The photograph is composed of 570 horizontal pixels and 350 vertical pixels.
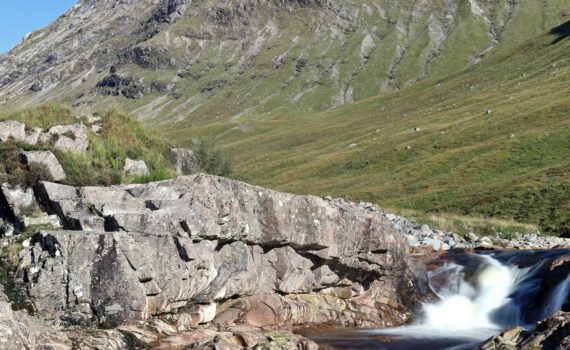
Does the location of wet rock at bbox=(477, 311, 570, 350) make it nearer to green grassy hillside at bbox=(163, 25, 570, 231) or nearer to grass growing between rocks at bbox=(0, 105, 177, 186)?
grass growing between rocks at bbox=(0, 105, 177, 186)

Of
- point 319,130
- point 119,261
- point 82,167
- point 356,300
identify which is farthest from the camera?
point 319,130

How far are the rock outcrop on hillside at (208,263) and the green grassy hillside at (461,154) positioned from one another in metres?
32.2

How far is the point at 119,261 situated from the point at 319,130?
519 ft

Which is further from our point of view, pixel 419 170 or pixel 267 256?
pixel 419 170

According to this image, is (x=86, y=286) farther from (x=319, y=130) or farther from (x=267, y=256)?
(x=319, y=130)

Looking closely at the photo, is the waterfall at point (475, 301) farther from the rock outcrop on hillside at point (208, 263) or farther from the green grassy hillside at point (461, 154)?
the green grassy hillside at point (461, 154)

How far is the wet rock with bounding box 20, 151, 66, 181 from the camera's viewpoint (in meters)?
21.0

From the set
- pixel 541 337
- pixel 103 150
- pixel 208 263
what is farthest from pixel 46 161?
pixel 541 337

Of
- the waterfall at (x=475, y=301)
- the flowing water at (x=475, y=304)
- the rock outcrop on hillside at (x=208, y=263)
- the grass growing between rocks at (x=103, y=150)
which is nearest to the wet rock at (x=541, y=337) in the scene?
the flowing water at (x=475, y=304)

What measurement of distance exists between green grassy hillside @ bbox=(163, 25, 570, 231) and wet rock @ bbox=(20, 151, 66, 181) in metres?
45.3

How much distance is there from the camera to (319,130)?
174 m

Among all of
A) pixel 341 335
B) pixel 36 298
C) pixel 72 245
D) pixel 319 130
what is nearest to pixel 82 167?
pixel 72 245

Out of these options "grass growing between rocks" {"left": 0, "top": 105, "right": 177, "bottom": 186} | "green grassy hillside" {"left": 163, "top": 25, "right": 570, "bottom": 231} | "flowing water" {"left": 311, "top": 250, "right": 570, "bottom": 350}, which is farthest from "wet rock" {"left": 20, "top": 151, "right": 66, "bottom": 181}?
"green grassy hillside" {"left": 163, "top": 25, "right": 570, "bottom": 231}

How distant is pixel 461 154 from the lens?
8400 cm
